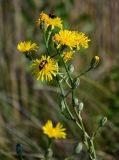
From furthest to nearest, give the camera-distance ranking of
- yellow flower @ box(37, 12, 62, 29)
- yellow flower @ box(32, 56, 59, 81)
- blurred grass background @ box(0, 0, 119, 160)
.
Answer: blurred grass background @ box(0, 0, 119, 160)
yellow flower @ box(37, 12, 62, 29)
yellow flower @ box(32, 56, 59, 81)

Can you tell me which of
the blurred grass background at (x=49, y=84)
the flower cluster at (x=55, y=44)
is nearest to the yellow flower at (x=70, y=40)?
the flower cluster at (x=55, y=44)

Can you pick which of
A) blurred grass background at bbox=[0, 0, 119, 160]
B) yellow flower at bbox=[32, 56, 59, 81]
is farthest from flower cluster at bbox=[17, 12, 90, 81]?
blurred grass background at bbox=[0, 0, 119, 160]

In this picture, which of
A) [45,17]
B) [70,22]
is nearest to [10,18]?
[70,22]

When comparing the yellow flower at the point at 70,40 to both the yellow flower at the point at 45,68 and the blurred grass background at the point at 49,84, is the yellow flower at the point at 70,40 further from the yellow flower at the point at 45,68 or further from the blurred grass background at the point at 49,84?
the blurred grass background at the point at 49,84

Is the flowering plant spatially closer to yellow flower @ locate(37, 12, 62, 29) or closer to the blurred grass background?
yellow flower @ locate(37, 12, 62, 29)

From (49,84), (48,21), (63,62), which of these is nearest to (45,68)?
(63,62)
